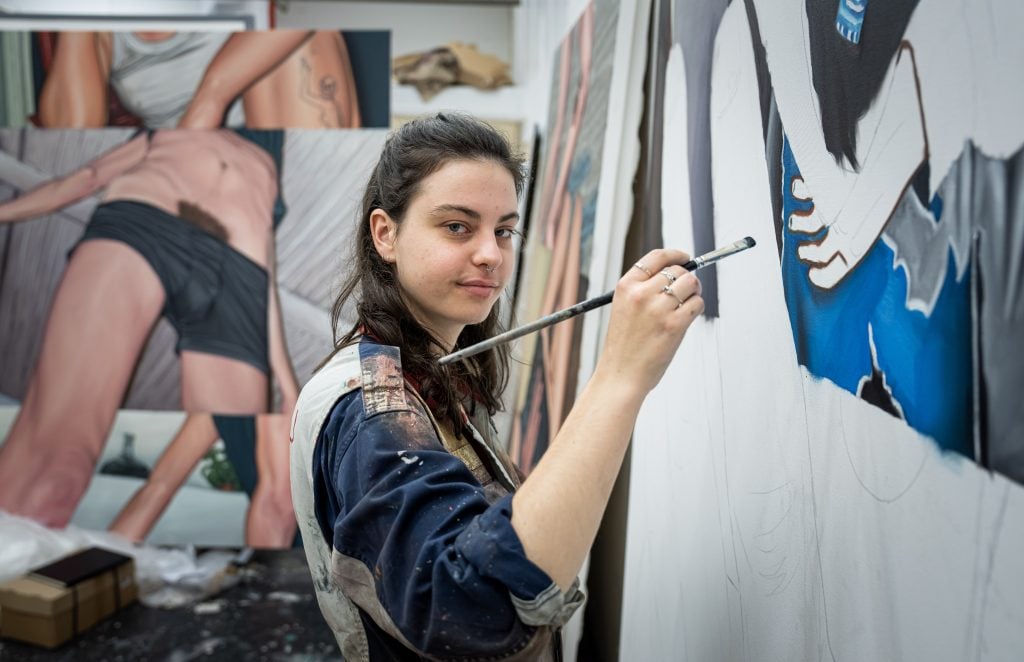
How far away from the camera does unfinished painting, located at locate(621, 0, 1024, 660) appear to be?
0.72 metres

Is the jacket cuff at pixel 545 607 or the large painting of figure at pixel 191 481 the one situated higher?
the jacket cuff at pixel 545 607

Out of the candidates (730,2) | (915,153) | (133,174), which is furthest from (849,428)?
(133,174)

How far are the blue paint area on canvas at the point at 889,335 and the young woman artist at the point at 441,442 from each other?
205 mm

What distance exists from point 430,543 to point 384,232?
1.83 feet

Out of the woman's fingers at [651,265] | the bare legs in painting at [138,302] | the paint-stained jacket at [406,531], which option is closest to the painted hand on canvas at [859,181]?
the woman's fingers at [651,265]

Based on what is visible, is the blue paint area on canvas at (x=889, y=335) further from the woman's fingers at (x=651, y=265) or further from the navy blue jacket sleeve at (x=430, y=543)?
the navy blue jacket sleeve at (x=430, y=543)

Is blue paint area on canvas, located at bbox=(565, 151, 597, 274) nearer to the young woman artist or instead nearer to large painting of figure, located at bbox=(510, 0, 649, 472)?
large painting of figure, located at bbox=(510, 0, 649, 472)

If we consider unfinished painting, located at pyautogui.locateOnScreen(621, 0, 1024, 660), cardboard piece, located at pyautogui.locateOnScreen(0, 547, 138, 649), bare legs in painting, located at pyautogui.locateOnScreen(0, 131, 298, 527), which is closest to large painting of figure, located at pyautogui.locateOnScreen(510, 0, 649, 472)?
unfinished painting, located at pyautogui.locateOnScreen(621, 0, 1024, 660)

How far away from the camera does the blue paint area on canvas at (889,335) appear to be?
77cm

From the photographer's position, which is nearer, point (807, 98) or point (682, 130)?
point (807, 98)

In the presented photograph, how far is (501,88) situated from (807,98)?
211 inches

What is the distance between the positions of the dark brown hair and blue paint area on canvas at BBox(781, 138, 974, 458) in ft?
1.47

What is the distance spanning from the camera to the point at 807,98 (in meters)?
1.07

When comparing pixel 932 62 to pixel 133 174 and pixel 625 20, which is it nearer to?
pixel 625 20
